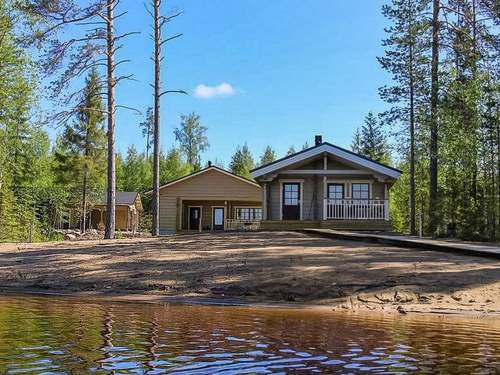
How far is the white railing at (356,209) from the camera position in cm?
2602

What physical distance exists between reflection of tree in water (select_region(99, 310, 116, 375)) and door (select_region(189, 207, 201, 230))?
3029 cm

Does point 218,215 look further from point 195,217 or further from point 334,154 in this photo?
point 334,154

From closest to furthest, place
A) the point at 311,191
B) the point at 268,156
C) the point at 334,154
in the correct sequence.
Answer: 1. the point at 334,154
2. the point at 311,191
3. the point at 268,156

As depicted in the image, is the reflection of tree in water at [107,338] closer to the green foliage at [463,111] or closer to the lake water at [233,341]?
the lake water at [233,341]

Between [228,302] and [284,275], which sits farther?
[284,275]

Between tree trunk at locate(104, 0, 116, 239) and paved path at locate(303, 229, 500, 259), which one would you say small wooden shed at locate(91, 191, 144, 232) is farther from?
paved path at locate(303, 229, 500, 259)

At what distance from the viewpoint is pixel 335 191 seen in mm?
27703

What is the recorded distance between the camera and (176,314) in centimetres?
866

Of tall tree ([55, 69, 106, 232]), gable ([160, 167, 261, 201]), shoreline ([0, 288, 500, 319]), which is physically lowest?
shoreline ([0, 288, 500, 319])

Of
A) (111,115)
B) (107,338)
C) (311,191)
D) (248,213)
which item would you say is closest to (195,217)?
(248,213)

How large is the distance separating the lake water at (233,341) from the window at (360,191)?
1878cm

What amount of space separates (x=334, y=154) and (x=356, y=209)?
2.87m

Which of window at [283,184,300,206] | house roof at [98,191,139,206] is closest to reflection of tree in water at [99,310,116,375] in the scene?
window at [283,184,300,206]

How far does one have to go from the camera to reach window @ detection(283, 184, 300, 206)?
91.6ft
